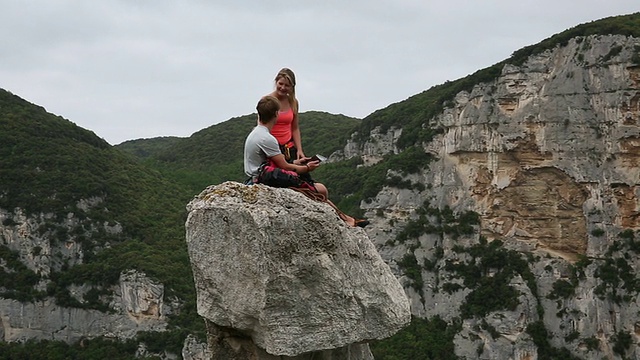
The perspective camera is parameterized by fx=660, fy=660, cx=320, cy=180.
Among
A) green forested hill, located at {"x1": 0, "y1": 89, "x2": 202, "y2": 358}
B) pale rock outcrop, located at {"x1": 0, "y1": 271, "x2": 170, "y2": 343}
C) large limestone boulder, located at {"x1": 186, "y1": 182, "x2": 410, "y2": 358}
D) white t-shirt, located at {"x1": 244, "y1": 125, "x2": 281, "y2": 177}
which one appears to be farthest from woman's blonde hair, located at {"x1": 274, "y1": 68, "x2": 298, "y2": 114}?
pale rock outcrop, located at {"x1": 0, "y1": 271, "x2": 170, "y2": 343}

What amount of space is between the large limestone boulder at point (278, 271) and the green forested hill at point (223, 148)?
6130 centimetres

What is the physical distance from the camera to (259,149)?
8.02 m

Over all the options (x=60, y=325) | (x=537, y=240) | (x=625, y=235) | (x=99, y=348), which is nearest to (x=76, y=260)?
(x=60, y=325)

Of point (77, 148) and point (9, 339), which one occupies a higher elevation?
point (77, 148)

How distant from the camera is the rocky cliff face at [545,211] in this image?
155 feet

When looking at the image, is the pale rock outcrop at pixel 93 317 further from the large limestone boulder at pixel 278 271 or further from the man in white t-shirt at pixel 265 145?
the large limestone boulder at pixel 278 271

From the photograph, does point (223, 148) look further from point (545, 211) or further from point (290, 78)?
point (290, 78)

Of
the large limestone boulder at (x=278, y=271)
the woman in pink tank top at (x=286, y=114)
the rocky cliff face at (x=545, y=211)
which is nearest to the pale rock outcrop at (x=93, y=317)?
the rocky cliff face at (x=545, y=211)

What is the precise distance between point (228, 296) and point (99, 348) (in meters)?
43.9

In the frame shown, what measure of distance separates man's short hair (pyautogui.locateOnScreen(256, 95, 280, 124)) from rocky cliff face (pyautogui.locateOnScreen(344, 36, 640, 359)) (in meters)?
44.0

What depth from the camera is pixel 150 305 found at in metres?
48.9

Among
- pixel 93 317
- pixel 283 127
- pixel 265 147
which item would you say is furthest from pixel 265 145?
pixel 93 317

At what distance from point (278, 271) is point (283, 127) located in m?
2.22

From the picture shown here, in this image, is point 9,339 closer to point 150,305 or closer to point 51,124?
point 150,305
